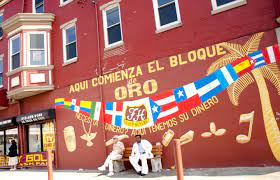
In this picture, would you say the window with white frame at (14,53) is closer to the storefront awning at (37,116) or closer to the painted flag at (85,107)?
the storefront awning at (37,116)

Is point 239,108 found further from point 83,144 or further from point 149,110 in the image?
point 83,144

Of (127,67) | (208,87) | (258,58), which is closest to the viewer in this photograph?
(258,58)

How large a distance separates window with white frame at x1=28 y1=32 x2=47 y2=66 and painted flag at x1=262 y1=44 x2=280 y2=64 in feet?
34.1

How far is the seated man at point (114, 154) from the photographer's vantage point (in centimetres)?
975

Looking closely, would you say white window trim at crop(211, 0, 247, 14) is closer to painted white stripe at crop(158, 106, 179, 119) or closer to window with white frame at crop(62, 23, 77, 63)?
painted white stripe at crop(158, 106, 179, 119)

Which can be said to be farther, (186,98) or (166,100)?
(166,100)

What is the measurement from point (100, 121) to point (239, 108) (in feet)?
19.0

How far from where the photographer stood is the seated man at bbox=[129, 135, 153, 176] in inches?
353

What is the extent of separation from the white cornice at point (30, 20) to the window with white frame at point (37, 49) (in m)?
0.54

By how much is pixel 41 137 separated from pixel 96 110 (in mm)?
4226

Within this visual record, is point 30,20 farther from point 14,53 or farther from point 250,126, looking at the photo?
point 250,126

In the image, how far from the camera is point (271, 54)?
8047mm

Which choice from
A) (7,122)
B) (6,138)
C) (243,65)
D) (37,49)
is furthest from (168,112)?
(6,138)

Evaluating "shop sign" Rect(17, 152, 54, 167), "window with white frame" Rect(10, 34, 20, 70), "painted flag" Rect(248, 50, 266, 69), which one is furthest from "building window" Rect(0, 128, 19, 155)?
"painted flag" Rect(248, 50, 266, 69)
